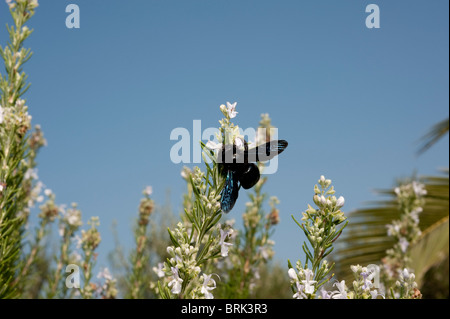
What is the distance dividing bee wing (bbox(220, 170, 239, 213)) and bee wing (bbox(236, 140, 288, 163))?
Answer: 0.26 ft

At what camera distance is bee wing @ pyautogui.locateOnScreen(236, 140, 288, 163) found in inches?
53.9

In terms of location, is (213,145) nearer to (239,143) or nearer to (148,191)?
(239,143)

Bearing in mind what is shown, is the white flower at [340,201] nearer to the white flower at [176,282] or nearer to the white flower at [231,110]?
the white flower at [231,110]

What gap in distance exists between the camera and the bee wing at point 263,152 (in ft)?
4.50

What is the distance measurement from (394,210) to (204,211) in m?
6.88

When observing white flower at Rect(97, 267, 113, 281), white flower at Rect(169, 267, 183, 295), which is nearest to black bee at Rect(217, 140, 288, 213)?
white flower at Rect(169, 267, 183, 295)

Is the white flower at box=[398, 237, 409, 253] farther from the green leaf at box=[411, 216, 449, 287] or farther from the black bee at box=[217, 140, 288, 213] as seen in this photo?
the green leaf at box=[411, 216, 449, 287]

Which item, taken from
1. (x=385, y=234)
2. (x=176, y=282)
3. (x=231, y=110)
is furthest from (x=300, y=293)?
(x=385, y=234)

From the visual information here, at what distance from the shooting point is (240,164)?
4.70 feet
